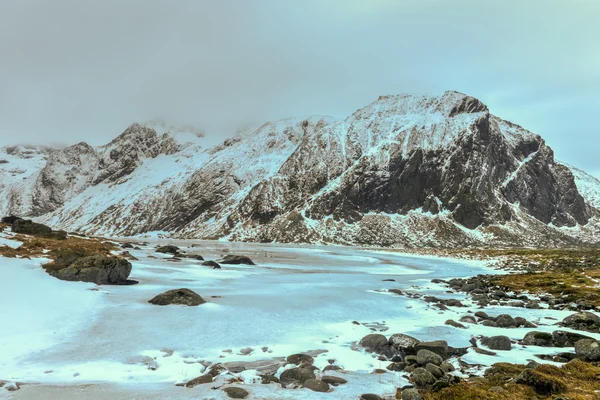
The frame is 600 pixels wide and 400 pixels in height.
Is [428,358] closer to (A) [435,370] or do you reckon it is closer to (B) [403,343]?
(A) [435,370]

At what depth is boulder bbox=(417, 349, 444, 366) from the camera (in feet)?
36.9

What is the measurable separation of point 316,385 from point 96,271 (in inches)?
729

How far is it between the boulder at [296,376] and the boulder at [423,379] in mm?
2778

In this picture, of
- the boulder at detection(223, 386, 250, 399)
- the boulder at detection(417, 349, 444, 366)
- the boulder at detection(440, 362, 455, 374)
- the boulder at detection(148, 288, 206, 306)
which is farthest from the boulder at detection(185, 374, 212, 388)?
the boulder at detection(148, 288, 206, 306)

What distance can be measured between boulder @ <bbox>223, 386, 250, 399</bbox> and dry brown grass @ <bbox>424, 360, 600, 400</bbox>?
435 centimetres

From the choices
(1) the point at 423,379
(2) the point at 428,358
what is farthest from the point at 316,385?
(2) the point at 428,358

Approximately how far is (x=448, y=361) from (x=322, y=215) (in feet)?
593

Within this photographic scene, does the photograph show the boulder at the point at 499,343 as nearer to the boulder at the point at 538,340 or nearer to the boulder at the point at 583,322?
the boulder at the point at 538,340

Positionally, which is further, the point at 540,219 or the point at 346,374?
the point at 540,219

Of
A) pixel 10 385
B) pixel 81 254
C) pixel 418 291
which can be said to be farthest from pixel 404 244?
pixel 10 385

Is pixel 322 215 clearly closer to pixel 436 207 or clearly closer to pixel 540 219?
pixel 436 207

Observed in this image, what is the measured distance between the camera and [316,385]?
9461 mm

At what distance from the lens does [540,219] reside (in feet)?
649

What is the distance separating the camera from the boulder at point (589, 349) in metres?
11.7
